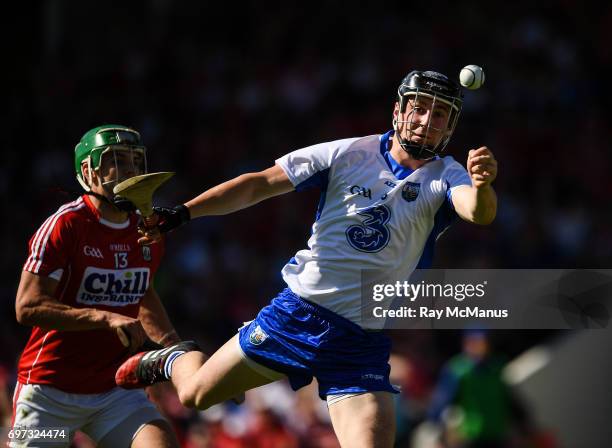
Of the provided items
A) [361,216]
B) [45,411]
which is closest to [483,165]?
[361,216]

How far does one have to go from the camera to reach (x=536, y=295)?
882 centimetres

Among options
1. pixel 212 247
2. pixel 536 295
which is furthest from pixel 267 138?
pixel 536 295

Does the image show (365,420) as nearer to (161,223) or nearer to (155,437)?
(155,437)

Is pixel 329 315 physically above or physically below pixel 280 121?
above

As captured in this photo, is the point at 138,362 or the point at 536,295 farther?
the point at 536,295

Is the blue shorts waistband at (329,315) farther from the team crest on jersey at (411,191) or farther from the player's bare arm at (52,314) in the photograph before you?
the player's bare arm at (52,314)

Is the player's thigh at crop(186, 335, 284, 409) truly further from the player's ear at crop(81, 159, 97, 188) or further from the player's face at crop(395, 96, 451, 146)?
the player's face at crop(395, 96, 451, 146)

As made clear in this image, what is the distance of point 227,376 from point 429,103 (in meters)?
1.52

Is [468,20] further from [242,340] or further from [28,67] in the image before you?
[242,340]

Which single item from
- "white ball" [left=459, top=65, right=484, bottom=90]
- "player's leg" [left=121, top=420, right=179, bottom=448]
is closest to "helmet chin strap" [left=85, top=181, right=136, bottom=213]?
"player's leg" [left=121, top=420, right=179, bottom=448]

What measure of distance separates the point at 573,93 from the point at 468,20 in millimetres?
1620

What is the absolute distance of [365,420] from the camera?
4984 millimetres

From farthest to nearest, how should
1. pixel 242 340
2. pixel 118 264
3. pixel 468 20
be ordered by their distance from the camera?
1. pixel 468 20
2. pixel 118 264
3. pixel 242 340

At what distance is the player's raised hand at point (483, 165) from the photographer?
15.5 feet
